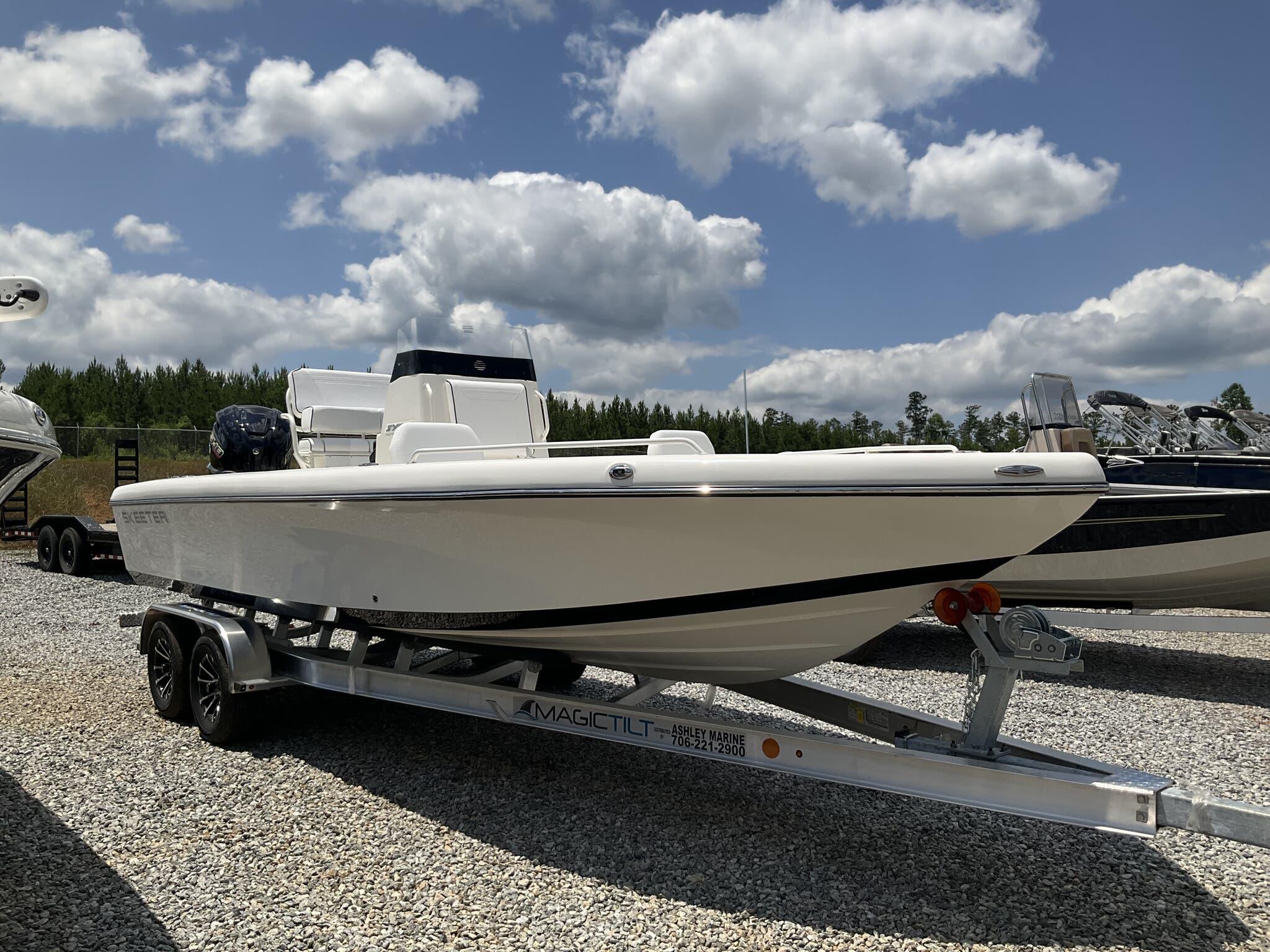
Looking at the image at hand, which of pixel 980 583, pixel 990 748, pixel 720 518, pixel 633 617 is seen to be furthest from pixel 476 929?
pixel 980 583

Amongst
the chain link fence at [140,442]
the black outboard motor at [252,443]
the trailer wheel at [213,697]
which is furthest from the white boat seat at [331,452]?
the chain link fence at [140,442]

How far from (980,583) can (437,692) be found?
2.10 metres

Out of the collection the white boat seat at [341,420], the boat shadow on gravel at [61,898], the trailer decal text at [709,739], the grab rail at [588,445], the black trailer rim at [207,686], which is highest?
the white boat seat at [341,420]

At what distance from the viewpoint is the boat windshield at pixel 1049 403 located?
6359 millimetres

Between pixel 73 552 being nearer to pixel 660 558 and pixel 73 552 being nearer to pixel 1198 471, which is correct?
pixel 660 558

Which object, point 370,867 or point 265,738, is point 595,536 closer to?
point 370,867

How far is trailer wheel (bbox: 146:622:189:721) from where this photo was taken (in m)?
4.32

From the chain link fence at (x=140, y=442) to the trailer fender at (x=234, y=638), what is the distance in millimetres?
22131

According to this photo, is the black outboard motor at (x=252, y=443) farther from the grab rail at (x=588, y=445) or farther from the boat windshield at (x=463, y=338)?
the grab rail at (x=588, y=445)

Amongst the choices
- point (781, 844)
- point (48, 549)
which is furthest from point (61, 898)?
point (48, 549)

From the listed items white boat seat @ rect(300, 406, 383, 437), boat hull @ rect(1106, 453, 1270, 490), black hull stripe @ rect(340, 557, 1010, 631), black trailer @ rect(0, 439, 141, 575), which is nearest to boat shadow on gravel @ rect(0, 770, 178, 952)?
black hull stripe @ rect(340, 557, 1010, 631)

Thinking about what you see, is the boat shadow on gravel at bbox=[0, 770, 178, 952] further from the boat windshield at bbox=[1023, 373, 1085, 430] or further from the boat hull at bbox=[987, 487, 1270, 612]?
the boat windshield at bbox=[1023, 373, 1085, 430]

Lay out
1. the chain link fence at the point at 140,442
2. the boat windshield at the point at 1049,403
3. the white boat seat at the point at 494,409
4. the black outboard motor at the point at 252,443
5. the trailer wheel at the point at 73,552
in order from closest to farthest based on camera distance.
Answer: the white boat seat at the point at 494,409 < the black outboard motor at the point at 252,443 < the boat windshield at the point at 1049,403 < the trailer wheel at the point at 73,552 < the chain link fence at the point at 140,442

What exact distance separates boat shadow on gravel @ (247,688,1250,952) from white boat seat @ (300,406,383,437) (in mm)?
2076
